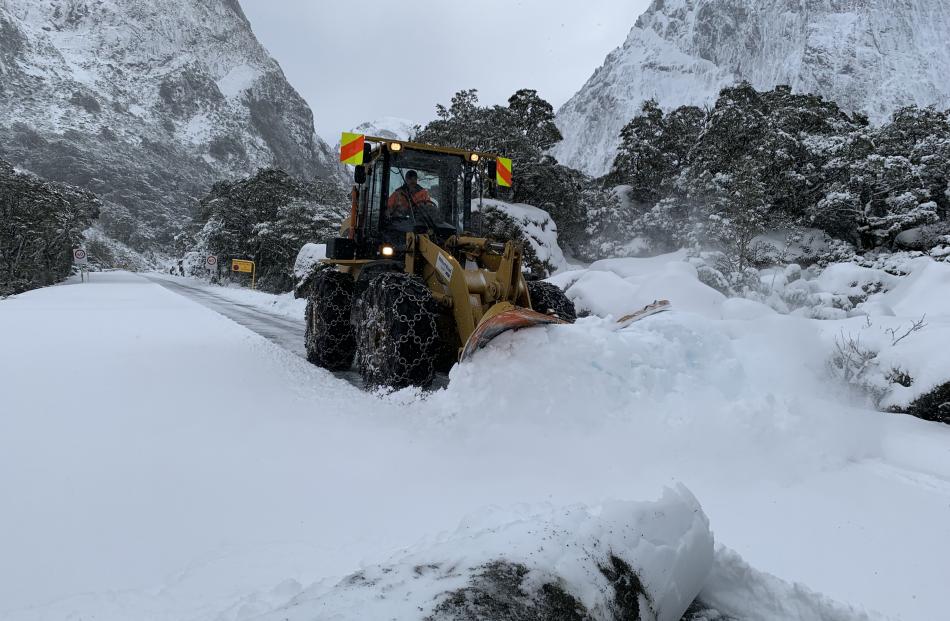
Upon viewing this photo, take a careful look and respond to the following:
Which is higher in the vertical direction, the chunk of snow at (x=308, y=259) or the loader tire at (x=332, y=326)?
the chunk of snow at (x=308, y=259)

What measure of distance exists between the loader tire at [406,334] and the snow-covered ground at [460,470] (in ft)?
0.92

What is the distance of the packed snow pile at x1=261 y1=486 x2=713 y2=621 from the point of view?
3.83 ft

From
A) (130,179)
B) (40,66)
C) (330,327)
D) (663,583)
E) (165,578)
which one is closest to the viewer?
(663,583)

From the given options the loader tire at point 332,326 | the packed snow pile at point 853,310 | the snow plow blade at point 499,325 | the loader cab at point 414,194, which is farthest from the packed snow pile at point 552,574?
the loader tire at point 332,326

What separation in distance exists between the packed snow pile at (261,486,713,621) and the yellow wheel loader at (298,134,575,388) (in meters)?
2.47

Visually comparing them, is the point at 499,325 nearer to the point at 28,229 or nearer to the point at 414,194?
the point at 414,194

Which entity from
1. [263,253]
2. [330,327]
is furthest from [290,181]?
[330,327]

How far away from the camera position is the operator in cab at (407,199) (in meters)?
6.02

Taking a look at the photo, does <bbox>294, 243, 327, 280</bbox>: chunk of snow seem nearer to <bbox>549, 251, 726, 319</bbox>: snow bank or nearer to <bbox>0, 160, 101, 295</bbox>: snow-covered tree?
<bbox>549, 251, 726, 319</bbox>: snow bank

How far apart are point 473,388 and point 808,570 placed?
2.29m

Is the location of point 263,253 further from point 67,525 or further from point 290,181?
point 67,525

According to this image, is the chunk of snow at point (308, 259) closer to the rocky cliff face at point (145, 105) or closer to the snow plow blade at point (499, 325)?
the snow plow blade at point (499, 325)

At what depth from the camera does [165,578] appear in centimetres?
190

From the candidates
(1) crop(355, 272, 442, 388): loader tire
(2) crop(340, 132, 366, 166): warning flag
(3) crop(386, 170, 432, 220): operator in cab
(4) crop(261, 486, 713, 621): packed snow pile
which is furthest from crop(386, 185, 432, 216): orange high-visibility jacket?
(4) crop(261, 486, 713, 621): packed snow pile
